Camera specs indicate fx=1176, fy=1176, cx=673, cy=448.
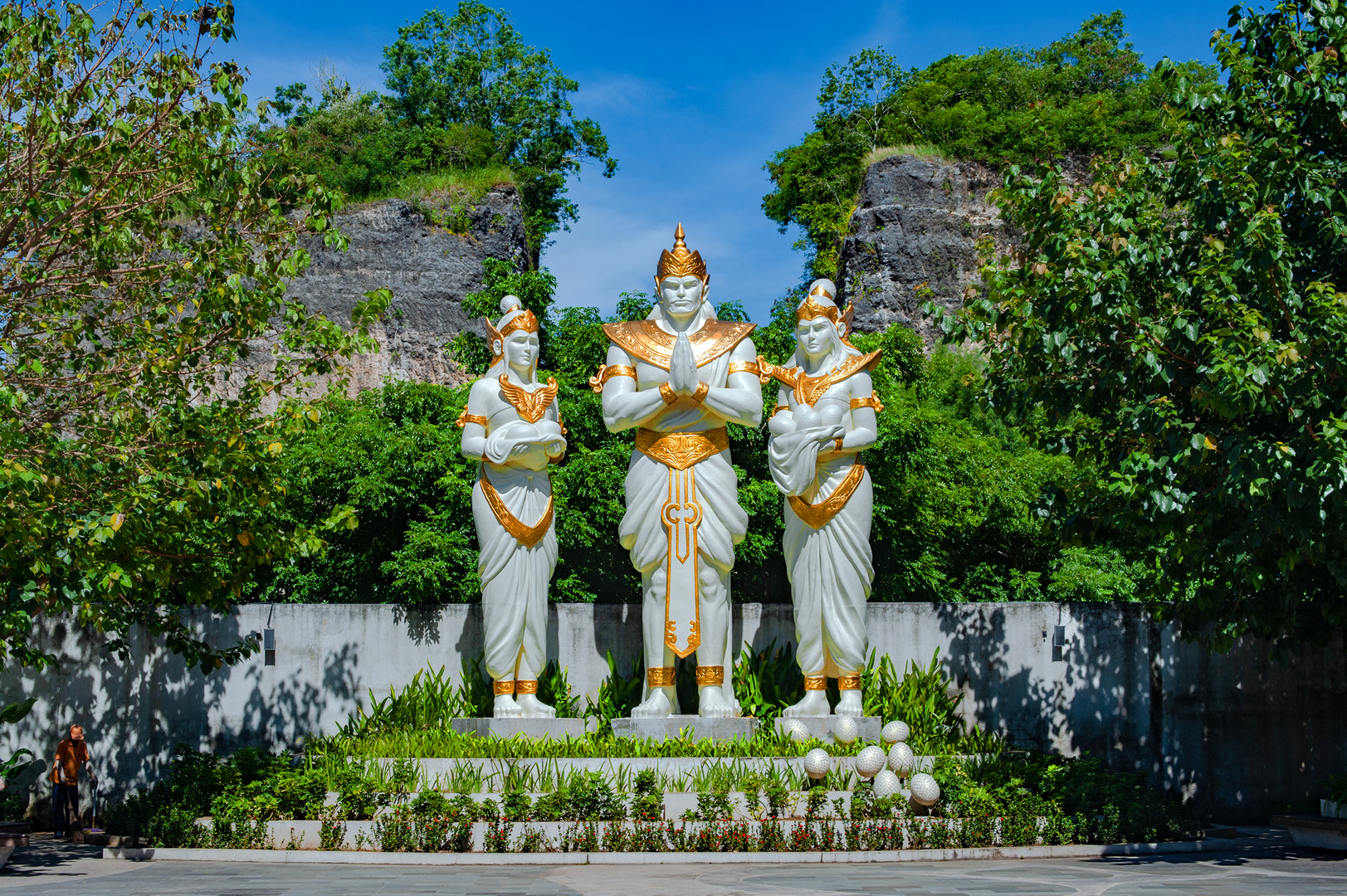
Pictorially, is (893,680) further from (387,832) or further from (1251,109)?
(1251,109)

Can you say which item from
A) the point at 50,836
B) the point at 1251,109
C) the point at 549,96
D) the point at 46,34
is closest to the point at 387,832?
the point at 50,836

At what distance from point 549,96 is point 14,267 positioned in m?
23.4

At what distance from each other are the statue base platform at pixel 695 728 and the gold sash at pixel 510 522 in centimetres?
174

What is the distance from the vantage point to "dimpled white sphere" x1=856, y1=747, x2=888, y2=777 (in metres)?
8.44

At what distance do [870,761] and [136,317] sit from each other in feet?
21.5

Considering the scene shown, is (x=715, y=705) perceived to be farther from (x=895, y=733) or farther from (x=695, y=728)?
(x=895, y=733)

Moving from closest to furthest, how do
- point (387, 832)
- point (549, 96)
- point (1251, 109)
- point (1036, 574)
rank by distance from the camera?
1. point (387, 832)
2. point (1251, 109)
3. point (1036, 574)
4. point (549, 96)

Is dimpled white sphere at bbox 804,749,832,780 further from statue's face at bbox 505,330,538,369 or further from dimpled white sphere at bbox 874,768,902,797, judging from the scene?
statue's face at bbox 505,330,538,369

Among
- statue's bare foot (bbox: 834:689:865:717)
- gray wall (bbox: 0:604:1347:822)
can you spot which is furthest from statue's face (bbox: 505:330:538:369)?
statue's bare foot (bbox: 834:689:865:717)

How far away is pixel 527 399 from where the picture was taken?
31.7ft

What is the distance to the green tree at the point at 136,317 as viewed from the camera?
7.92m

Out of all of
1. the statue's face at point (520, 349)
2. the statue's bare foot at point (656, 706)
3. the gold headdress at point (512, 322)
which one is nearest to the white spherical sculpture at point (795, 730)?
the statue's bare foot at point (656, 706)

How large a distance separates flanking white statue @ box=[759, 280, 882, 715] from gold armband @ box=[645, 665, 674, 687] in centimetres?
101

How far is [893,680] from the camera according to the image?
10.3m
